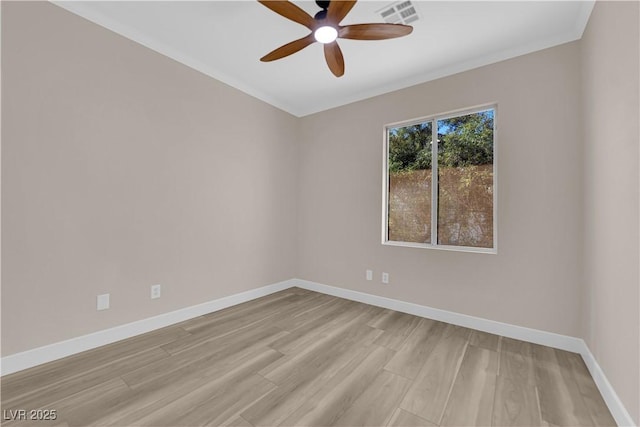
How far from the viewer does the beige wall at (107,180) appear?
1908 millimetres

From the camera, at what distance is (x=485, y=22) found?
226 centimetres

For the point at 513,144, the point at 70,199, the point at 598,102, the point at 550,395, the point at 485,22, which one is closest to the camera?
the point at 550,395

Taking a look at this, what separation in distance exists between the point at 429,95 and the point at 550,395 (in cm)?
292

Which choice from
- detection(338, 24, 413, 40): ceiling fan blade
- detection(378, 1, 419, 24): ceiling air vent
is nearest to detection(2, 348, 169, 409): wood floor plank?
detection(338, 24, 413, 40): ceiling fan blade

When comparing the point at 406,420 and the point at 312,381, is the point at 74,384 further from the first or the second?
the point at 406,420

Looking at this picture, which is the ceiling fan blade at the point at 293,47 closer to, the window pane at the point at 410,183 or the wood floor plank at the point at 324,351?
the window pane at the point at 410,183

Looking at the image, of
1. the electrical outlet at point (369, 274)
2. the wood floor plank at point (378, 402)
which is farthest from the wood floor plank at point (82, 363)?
→ the electrical outlet at point (369, 274)

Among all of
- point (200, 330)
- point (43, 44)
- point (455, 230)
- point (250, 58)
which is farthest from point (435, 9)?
point (200, 330)

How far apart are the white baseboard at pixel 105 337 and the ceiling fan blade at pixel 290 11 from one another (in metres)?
2.84

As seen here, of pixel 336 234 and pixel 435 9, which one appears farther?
pixel 336 234

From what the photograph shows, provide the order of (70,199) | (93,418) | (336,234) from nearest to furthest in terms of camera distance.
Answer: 1. (93,418)
2. (70,199)
3. (336,234)

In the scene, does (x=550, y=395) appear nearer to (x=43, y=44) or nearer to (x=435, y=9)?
(x=435, y=9)

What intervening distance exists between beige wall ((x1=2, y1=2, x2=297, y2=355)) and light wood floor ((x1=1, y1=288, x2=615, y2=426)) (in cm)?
47

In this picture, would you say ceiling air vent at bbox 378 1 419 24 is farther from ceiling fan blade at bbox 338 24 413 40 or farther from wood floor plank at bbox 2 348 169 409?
wood floor plank at bbox 2 348 169 409
